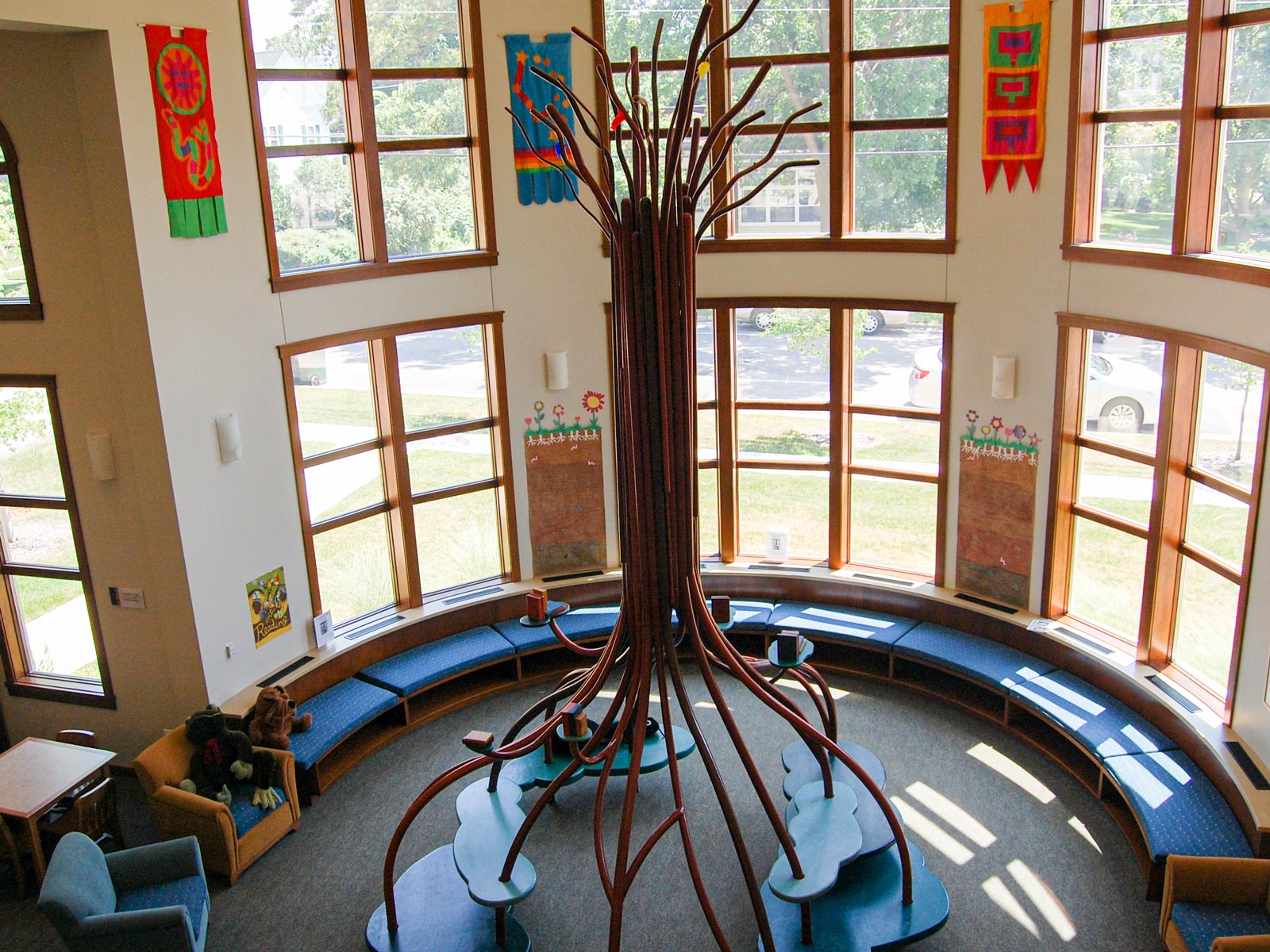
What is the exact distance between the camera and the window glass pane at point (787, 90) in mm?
7914

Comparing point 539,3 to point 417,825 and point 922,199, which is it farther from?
point 417,825

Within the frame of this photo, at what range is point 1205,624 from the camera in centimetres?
657

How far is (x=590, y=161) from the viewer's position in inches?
324

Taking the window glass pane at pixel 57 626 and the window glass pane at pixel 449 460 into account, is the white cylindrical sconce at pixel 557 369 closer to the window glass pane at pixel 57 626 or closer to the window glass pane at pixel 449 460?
the window glass pane at pixel 449 460

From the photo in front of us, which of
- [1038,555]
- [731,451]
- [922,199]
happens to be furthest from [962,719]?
[922,199]

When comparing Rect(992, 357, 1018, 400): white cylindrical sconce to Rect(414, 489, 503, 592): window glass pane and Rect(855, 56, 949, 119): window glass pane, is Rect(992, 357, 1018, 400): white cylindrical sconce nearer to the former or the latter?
Rect(855, 56, 949, 119): window glass pane

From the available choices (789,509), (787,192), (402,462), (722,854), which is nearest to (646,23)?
(787,192)

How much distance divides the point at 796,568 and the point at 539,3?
4645 mm

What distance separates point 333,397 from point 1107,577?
5.44 meters

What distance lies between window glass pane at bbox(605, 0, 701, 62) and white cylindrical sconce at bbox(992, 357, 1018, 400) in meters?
3.20

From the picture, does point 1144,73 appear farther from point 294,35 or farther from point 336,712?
point 336,712

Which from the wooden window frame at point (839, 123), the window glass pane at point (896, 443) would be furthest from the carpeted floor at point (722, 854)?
the wooden window frame at point (839, 123)

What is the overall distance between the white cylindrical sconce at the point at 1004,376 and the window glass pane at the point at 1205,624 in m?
1.57

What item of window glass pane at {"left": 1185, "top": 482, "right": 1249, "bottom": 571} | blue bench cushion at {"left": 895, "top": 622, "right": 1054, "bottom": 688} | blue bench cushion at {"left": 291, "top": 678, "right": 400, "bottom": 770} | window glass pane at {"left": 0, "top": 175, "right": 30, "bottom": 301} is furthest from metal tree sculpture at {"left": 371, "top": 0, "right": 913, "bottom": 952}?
window glass pane at {"left": 0, "top": 175, "right": 30, "bottom": 301}
